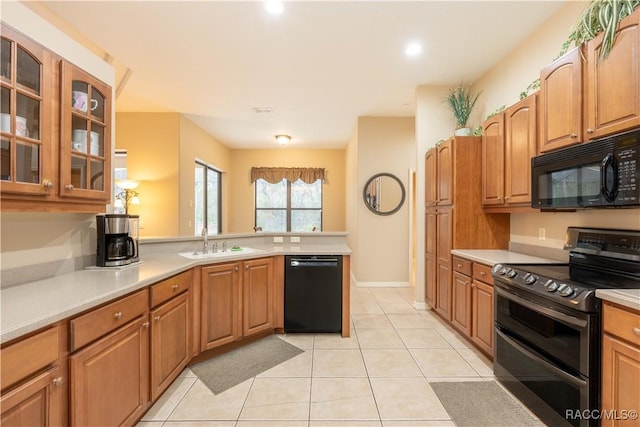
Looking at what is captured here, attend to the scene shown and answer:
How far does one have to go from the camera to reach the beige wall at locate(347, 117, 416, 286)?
16.2 ft

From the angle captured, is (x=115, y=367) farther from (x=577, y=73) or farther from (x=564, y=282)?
(x=577, y=73)

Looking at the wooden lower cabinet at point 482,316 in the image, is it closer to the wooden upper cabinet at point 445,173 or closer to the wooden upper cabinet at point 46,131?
the wooden upper cabinet at point 445,173

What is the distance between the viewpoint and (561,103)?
2.00m

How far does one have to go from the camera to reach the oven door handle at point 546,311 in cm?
150

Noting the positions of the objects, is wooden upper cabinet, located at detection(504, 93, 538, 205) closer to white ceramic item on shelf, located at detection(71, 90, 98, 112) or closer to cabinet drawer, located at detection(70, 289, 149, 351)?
cabinet drawer, located at detection(70, 289, 149, 351)

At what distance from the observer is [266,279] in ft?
9.46

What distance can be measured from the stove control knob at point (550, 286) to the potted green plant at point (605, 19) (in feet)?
4.53

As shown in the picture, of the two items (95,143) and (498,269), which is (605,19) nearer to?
(498,269)

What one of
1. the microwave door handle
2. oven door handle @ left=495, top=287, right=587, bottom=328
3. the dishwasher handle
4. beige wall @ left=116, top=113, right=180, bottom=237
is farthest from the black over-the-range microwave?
beige wall @ left=116, top=113, right=180, bottom=237

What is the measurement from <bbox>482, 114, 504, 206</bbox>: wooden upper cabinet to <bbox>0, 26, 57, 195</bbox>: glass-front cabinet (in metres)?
3.39

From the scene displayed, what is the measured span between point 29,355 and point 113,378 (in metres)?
0.51

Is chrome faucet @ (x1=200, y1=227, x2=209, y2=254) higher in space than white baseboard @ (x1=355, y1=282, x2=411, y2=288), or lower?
higher

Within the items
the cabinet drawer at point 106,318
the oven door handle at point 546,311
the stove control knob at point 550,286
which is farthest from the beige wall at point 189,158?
the stove control knob at point 550,286

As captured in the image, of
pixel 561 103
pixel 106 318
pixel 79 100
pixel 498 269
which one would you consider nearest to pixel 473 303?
pixel 498 269
